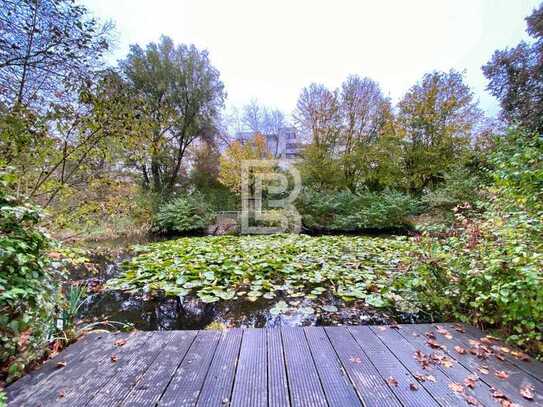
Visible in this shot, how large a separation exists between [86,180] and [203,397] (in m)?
2.52

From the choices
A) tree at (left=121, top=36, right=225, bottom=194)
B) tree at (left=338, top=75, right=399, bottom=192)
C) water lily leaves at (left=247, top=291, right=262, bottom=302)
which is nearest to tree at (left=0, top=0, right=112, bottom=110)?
water lily leaves at (left=247, top=291, right=262, bottom=302)

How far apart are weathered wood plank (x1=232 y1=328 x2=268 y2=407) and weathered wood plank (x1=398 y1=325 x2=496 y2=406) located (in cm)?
86

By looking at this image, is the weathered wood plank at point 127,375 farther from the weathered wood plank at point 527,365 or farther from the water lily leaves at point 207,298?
the weathered wood plank at point 527,365

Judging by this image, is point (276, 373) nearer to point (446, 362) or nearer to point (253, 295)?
point (446, 362)

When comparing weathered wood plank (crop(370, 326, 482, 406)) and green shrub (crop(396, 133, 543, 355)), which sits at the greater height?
green shrub (crop(396, 133, 543, 355))

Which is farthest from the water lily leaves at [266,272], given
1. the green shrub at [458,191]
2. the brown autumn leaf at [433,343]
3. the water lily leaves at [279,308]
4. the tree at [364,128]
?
the tree at [364,128]

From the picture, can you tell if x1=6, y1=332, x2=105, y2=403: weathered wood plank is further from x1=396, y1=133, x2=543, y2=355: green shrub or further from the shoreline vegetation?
x1=396, y1=133, x2=543, y2=355: green shrub

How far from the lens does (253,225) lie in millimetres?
7062

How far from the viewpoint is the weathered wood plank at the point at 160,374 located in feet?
3.22

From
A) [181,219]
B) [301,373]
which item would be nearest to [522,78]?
[301,373]

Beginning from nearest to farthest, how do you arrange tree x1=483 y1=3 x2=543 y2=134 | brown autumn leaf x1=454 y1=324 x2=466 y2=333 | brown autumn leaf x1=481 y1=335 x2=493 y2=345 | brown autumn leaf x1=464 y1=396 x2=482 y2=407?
brown autumn leaf x1=464 y1=396 x2=482 y2=407
brown autumn leaf x1=481 y1=335 x2=493 y2=345
brown autumn leaf x1=454 y1=324 x2=466 y2=333
tree x1=483 y1=3 x2=543 y2=134

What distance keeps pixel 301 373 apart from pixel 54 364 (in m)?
1.37

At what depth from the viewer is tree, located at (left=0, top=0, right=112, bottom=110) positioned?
6.64ft

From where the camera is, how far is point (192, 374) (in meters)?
1.14
